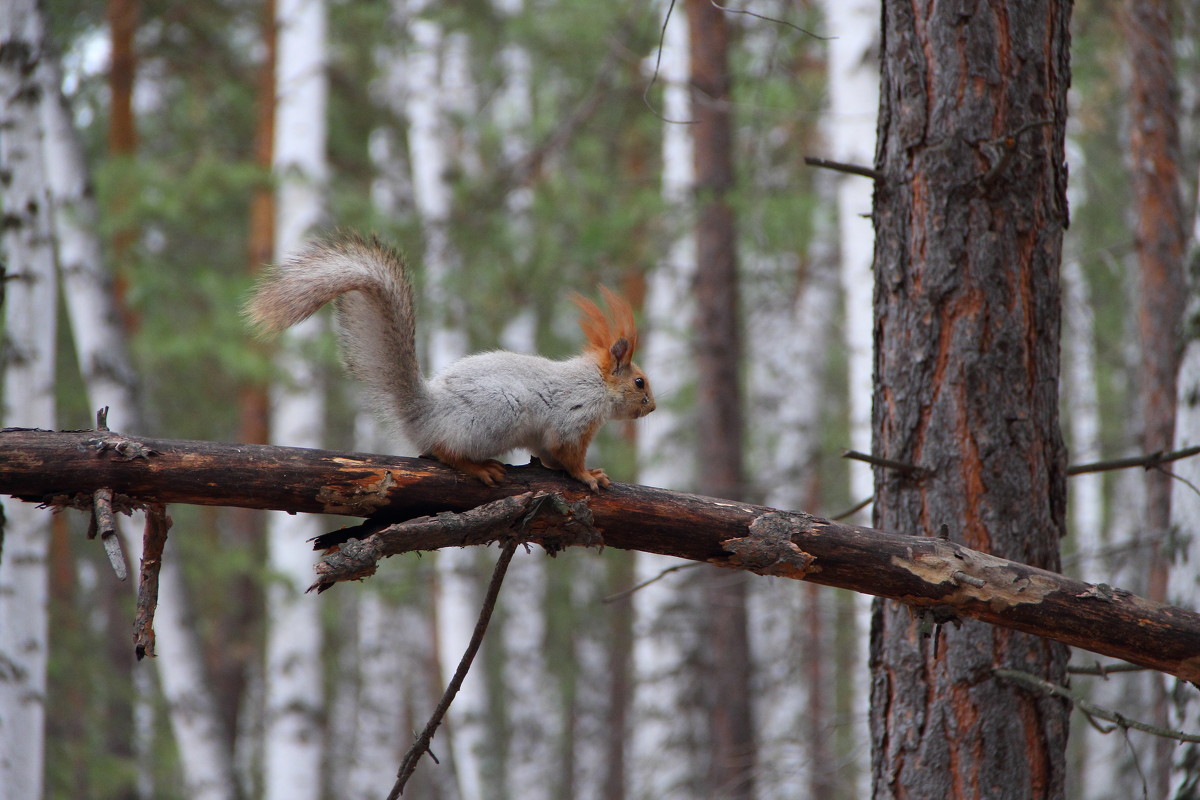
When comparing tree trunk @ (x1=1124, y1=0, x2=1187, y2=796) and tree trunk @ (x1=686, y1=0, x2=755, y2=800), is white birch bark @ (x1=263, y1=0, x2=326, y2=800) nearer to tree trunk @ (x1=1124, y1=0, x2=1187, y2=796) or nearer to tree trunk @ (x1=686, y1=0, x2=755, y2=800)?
tree trunk @ (x1=686, y1=0, x2=755, y2=800)

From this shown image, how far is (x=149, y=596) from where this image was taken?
2090 mm

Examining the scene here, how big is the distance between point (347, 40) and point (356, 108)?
2.50ft

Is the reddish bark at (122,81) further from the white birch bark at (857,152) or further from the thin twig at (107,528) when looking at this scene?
the thin twig at (107,528)

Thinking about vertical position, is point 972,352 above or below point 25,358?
below

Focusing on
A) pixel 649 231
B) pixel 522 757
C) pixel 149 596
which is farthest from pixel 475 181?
pixel 149 596

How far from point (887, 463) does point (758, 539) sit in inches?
19.4

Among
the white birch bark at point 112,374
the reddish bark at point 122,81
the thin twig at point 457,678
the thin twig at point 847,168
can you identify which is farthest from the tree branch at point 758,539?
the reddish bark at point 122,81

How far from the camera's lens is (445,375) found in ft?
10.6

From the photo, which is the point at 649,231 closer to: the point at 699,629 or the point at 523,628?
the point at 699,629

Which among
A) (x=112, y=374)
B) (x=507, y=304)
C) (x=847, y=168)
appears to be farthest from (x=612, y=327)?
(x=507, y=304)

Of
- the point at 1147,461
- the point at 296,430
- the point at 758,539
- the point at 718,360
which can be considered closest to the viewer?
the point at 758,539

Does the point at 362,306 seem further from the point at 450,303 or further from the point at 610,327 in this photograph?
the point at 450,303

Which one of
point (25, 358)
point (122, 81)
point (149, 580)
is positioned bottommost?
point (149, 580)

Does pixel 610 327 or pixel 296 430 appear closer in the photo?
pixel 610 327
